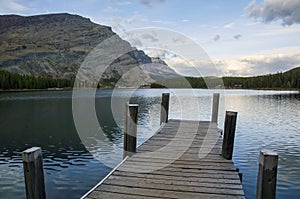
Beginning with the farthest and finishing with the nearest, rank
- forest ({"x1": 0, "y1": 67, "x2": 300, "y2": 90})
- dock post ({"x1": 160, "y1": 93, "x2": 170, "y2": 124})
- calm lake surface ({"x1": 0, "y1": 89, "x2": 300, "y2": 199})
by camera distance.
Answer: forest ({"x1": 0, "y1": 67, "x2": 300, "y2": 90}) < dock post ({"x1": 160, "y1": 93, "x2": 170, "y2": 124}) < calm lake surface ({"x1": 0, "y1": 89, "x2": 300, "y2": 199})

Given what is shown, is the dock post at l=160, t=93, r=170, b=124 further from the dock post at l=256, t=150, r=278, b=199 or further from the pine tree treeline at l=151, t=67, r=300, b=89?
the pine tree treeline at l=151, t=67, r=300, b=89

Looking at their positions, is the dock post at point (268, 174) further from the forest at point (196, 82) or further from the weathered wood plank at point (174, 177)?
the forest at point (196, 82)

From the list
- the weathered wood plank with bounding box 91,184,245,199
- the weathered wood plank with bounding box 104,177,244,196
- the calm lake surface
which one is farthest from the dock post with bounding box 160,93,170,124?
the weathered wood plank with bounding box 91,184,245,199

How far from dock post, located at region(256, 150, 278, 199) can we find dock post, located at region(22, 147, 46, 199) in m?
3.93

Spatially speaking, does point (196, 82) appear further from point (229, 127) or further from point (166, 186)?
point (166, 186)

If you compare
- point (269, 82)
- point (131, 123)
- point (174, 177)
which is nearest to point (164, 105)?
point (131, 123)

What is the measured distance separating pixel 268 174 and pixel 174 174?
Answer: 7.85 feet

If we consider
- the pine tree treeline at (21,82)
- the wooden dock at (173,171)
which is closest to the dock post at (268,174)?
the wooden dock at (173,171)

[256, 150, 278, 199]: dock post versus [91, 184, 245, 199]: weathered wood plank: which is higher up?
[256, 150, 278, 199]: dock post

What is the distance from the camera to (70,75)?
197 metres

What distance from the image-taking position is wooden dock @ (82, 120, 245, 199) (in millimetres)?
5238

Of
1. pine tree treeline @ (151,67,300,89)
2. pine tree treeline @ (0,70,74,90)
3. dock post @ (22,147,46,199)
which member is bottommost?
dock post @ (22,147,46,199)

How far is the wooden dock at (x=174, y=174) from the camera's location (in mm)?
5238

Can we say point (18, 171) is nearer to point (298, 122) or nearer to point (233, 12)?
point (298, 122)
